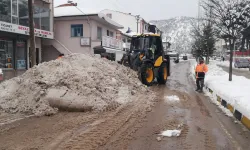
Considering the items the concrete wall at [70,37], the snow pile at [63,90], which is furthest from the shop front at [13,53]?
the snow pile at [63,90]

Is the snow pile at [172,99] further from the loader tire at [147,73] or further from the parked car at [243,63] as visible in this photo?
the parked car at [243,63]

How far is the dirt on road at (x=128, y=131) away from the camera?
17.6 feet

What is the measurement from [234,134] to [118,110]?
3.24 meters

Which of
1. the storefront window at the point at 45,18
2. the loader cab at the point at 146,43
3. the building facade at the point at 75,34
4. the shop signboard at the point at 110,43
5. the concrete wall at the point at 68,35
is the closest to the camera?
the loader cab at the point at 146,43

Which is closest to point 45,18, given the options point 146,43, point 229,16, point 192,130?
point 146,43

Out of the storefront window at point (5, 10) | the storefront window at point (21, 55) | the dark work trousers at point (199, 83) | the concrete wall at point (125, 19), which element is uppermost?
the concrete wall at point (125, 19)

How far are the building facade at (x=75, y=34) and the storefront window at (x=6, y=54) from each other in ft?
20.9

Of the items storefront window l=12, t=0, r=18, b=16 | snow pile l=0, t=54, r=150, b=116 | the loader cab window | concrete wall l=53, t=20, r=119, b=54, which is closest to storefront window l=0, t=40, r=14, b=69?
storefront window l=12, t=0, r=18, b=16

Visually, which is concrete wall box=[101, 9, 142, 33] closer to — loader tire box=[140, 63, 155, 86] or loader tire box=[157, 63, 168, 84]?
loader tire box=[157, 63, 168, 84]

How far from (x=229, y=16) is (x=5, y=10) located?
15.3 meters

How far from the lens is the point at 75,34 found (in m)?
29.2

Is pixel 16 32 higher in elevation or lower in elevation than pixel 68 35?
lower

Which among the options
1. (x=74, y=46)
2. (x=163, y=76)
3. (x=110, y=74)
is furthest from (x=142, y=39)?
(x=74, y=46)

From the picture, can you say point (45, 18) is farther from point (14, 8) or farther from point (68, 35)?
point (14, 8)
